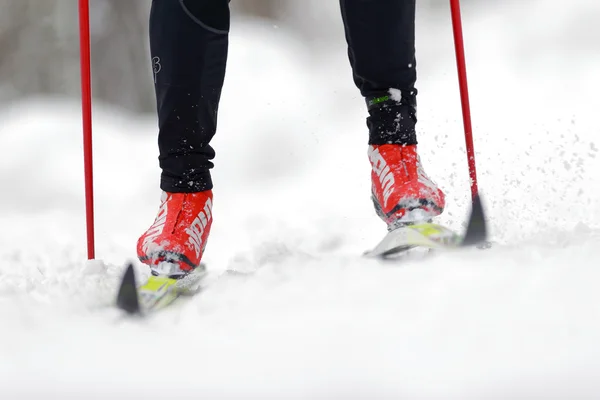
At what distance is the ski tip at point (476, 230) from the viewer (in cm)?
143

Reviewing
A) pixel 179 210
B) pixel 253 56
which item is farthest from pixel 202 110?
pixel 253 56

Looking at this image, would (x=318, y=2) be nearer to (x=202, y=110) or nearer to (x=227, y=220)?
(x=227, y=220)

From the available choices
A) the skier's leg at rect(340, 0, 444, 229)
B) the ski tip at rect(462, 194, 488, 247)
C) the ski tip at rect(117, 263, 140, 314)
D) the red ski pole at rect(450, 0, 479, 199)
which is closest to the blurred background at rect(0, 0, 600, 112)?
the red ski pole at rect(450, 0, 479, 199)

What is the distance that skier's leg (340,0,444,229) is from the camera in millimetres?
1481

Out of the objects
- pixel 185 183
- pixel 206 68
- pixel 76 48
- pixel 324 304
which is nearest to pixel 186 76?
pixel 206 68

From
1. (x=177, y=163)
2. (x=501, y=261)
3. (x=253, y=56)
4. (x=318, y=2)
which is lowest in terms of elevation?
(x=501, y=261)

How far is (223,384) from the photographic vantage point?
94 cm

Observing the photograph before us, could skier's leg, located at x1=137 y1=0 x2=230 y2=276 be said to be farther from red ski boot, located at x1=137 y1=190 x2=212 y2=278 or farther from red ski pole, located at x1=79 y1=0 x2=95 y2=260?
red ski pole, located at x1=79 y1=0 x2=95 y2=260

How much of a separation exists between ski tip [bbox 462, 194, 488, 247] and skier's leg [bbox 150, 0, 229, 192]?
2.01 ft

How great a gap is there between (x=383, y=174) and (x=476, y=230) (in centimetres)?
24

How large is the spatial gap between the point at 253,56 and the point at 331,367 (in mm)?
4760

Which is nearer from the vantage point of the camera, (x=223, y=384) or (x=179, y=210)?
(x=223, y=384)

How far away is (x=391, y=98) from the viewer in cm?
154

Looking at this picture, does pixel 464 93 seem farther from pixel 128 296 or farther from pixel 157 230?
pixel 128 296
